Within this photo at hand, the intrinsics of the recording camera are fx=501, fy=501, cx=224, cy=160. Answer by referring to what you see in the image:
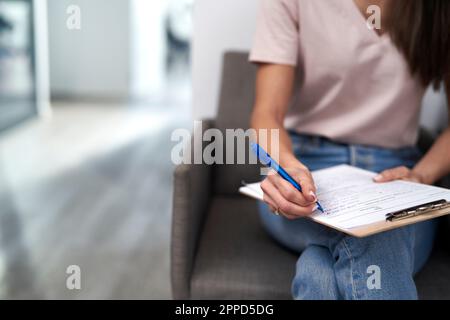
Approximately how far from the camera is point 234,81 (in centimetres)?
129

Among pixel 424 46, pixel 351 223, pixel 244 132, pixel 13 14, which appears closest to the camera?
pixel 351 223

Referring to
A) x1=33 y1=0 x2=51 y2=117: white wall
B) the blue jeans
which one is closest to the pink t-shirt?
the blue jeans

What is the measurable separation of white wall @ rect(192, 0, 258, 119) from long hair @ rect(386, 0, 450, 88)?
47cm

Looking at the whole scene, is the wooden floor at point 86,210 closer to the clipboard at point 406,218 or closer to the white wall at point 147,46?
the clipboard at point 406,218

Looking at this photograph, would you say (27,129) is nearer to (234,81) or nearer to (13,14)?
(13,14)

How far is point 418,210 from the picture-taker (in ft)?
2.36

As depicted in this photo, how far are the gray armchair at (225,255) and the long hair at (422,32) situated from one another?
327mm

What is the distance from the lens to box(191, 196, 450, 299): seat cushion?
0.88 meters

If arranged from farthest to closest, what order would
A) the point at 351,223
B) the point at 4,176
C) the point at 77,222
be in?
the point at 4,176 → the point at 77,222 → the point at 351,223

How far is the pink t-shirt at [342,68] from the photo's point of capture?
0.98m

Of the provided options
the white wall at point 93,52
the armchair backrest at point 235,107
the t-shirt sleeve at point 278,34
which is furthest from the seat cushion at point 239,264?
the white wall at point 93,52

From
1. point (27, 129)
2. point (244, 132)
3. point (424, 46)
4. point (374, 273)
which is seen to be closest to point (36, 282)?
point (244, 132)
